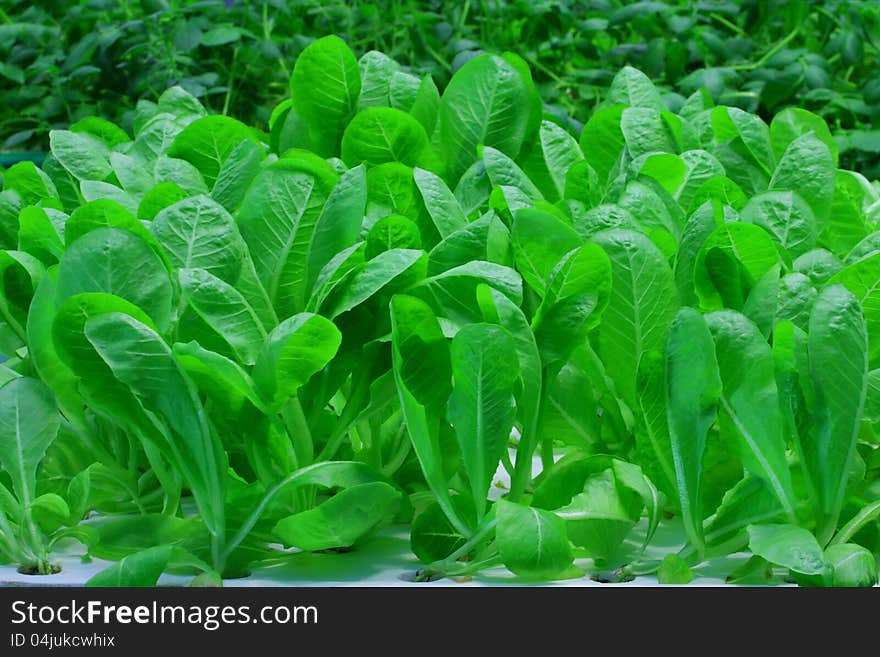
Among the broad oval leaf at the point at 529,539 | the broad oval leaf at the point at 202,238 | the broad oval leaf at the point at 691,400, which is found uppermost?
the broad oval leaf at the point at 202,238

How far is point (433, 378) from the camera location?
0.47 m

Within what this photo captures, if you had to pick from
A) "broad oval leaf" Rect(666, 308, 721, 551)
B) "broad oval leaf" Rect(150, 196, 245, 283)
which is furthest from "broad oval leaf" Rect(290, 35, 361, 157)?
"broad oval leaf" Rect(666, 308, 721, 551)

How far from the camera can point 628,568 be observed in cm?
47

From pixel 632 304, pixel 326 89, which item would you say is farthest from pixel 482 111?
pixel 632 304

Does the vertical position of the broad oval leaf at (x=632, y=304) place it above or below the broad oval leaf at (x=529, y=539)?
above

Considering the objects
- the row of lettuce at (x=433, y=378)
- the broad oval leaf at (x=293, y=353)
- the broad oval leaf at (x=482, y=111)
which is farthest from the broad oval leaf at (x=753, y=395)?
the broad oval leaf at (x=482, y=111)

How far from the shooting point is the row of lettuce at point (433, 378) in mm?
443

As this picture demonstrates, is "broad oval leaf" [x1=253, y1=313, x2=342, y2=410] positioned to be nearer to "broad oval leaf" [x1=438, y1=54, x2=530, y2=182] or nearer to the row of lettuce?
the row of lettuce

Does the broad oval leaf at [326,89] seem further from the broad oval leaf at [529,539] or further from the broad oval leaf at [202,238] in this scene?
the broad oval leaf at [529,539]

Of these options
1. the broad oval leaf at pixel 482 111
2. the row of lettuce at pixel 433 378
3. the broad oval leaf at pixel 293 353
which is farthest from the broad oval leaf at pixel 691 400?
the broad oval leaf at pixel 482 111

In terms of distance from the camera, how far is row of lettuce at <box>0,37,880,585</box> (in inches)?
17.4

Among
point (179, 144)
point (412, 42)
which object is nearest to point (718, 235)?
point (179, 144)

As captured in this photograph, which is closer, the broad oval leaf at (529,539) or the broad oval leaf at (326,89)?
the broad oval leaf at (529,539)
